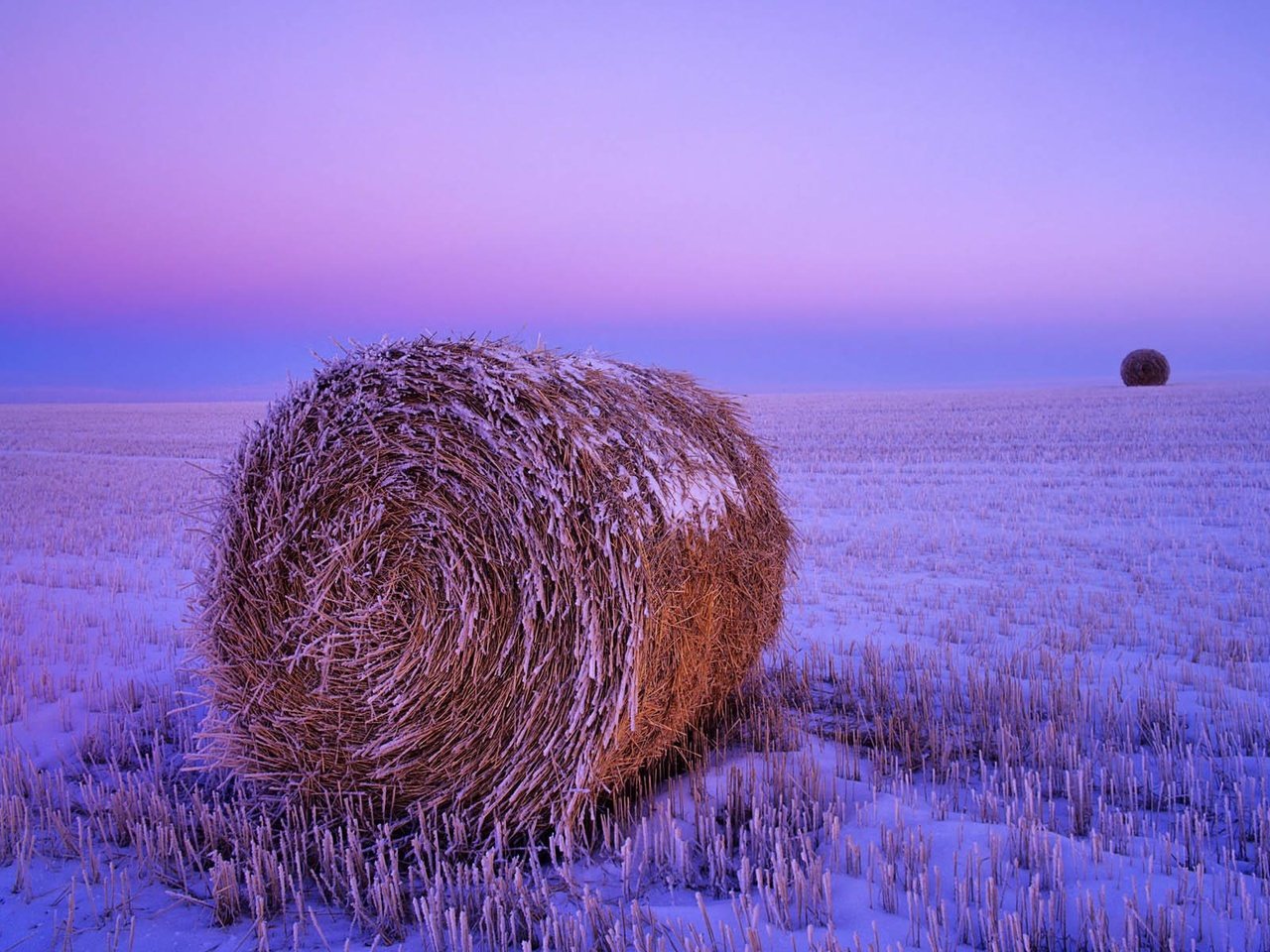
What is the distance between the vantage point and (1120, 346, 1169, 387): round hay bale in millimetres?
44750

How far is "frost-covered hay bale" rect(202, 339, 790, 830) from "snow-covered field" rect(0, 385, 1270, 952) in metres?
0.29

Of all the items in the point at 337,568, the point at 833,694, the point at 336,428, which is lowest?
the point at 833,694

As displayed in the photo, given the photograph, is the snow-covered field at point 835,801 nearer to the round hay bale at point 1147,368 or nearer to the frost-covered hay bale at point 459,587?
the frost-covered hay bale at point 459,587

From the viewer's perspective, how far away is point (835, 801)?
150 inches

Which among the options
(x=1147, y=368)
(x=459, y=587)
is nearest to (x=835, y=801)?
(x=459, y=587)

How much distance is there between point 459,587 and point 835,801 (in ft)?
5.78

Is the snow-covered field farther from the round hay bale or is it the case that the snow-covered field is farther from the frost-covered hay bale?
the round hay bale

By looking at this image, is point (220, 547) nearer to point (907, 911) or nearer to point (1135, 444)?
point (907, 911)

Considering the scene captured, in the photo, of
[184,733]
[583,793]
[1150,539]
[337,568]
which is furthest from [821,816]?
[1150,539]

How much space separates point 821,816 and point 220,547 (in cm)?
279

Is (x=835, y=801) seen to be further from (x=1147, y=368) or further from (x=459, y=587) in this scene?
(x=1147, y=368)

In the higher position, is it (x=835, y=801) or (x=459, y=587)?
(x=459, y=587)

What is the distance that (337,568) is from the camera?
12.9 feet

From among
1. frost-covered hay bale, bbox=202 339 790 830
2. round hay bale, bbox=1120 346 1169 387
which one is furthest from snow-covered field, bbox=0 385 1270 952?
round hay bale, bbox=1120 346 1169 387
